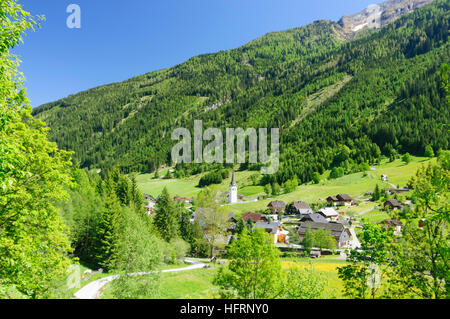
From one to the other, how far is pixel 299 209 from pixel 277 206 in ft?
28.8

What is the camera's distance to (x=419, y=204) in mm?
9180

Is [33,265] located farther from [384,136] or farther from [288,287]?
[384,136]

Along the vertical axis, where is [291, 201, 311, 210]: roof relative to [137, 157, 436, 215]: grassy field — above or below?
below

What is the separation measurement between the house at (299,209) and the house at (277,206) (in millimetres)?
2919

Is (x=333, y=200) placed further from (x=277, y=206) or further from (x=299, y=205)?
(x=277, y=206)

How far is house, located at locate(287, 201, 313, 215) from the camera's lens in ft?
313

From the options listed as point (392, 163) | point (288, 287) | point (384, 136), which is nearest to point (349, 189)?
point (392, 163)

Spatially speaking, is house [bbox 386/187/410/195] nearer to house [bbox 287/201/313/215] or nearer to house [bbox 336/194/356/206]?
house [bbox 336/194/356/206]

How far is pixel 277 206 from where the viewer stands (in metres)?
99.8

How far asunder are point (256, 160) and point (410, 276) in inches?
6859

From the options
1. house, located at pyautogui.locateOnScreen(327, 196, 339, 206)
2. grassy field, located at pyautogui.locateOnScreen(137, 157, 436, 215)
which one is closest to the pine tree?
grassy field, located at pyautogui.locateOnScreen(137, 157, 436, 215)

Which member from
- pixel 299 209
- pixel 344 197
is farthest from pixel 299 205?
pixel 344 197

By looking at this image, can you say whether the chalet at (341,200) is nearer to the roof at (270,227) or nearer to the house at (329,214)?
the house at (329,214)

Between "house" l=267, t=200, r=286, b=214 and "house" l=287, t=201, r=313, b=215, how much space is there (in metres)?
2.92
